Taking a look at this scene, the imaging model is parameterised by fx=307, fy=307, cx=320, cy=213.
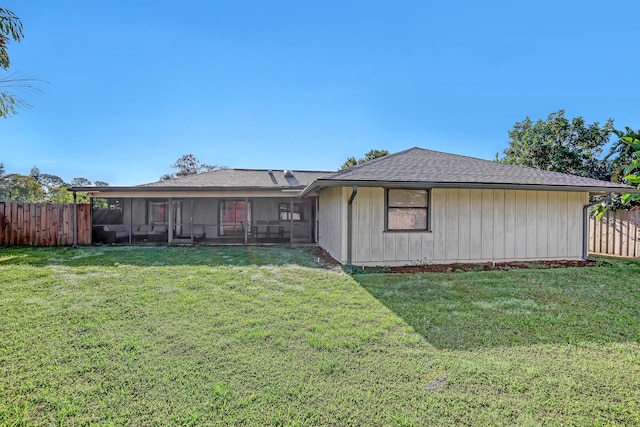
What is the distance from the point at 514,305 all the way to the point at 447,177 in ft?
12.7

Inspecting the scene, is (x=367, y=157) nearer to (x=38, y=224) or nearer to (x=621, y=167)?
(x=621, y=167)

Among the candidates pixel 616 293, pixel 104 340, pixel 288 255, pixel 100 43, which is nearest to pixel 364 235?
pixel 288 255

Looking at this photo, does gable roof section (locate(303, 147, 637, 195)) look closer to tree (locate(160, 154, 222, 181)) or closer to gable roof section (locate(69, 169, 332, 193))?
gable roof section (locate(69, 169, 332, 193))

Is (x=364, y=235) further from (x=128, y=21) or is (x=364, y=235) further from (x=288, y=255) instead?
(x=128, y=21)

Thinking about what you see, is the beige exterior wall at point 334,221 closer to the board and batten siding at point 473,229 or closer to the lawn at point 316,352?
the board and batten siding at point 473,229

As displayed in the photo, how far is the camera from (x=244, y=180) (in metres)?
13.4

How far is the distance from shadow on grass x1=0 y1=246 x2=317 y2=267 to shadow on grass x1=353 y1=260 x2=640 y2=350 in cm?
310

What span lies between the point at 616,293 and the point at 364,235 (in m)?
4.71

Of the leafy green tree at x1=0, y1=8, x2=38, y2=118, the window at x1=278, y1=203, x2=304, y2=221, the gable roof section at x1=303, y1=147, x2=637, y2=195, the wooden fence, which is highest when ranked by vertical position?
the leafy green tree at x1=0, y1=8, x2=38, y2=118

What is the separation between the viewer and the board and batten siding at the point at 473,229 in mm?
7613

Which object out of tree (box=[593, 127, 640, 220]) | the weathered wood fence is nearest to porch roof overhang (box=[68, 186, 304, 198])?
the weathered wood fence

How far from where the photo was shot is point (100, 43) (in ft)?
29.8

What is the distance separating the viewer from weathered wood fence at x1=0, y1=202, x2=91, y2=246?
34.4 ft

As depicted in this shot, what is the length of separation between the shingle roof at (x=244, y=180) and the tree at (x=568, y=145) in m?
10.7
